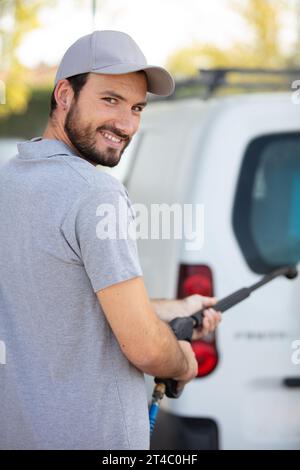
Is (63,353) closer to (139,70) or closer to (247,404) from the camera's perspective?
(139,70)

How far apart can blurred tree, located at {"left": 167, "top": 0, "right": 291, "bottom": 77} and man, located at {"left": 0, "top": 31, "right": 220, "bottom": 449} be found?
1400 cm

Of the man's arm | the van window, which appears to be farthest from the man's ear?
the van window

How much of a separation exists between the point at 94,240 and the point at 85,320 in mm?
208

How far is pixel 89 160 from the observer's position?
2506 mm

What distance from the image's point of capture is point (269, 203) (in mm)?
4016

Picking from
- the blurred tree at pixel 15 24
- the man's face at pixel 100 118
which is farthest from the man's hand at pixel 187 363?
the blurred tree at pixel 15 24

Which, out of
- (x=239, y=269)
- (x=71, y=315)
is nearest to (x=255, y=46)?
(x=239, y=269)

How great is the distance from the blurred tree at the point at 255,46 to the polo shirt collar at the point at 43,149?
13.8 metres

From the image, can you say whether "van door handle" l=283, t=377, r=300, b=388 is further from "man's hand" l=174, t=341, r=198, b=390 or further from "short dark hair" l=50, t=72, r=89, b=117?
"short dark hair" l=50, t=72, r=89, b=117

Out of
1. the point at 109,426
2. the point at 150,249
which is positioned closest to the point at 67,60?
the point at 109,426

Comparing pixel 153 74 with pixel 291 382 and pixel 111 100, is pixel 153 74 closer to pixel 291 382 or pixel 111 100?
pixel 111 100

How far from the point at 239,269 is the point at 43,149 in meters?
1.62

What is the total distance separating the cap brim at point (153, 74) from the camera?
7.98ft

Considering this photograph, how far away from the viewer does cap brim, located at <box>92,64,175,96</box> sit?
2434 mm
